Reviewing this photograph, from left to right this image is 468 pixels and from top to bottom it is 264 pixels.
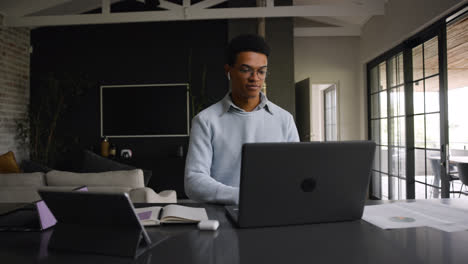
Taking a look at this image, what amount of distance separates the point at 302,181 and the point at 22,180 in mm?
2231

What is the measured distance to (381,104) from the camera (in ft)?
17.4

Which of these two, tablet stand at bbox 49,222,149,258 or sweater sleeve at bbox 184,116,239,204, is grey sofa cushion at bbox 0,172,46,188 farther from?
tablet stand at bbox 49,222,149,258

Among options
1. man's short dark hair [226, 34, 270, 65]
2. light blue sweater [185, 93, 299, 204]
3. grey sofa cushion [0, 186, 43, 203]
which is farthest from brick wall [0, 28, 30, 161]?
man's short dark hair [226, 34, 270, 65]

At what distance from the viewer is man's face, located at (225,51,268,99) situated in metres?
1.38

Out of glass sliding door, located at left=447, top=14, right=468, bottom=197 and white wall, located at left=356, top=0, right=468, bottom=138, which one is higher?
white wall, located at left=356, top=0, right=468, bottom=138

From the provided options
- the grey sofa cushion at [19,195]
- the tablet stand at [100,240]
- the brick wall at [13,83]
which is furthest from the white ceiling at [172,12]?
the tablet stand at [100,240]

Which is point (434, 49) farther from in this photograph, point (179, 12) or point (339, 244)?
point (339, 244)

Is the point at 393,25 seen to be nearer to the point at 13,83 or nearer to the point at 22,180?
the point at 22,180

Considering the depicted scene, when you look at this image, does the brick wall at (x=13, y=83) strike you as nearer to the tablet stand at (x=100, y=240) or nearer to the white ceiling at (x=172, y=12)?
the white ceiling at (x=172, y=12)

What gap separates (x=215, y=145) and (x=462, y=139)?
A: 595 centimetres

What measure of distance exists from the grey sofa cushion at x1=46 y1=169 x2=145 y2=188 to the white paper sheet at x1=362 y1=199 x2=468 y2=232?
163 cm

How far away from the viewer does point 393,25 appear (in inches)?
181

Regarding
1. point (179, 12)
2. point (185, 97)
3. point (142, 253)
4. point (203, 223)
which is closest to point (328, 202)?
point (203, 223)

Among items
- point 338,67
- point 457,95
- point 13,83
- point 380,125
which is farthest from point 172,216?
point 13,83
